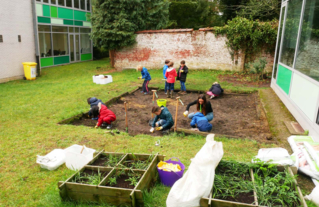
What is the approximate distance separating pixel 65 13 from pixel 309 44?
64.4 feet

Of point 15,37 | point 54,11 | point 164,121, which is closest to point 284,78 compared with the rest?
point 164,121

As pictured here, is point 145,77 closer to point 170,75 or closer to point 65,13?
point 170,75

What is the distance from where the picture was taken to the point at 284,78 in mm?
9273

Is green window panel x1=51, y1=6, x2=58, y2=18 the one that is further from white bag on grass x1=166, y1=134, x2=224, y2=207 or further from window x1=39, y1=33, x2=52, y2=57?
white bag on grass x1=166, y1=134, x2=224, y2=207

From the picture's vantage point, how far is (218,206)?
3.04 metres

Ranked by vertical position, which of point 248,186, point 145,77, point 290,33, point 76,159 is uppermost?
point 290,33

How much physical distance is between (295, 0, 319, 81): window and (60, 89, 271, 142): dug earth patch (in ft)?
6.15

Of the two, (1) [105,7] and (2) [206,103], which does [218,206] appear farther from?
(1) [105,7]

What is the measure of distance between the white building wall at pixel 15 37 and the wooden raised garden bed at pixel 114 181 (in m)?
13.1

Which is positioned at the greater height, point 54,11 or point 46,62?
point 54,11

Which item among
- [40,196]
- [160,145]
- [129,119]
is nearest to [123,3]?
[129,119]

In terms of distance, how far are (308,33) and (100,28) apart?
1401cm

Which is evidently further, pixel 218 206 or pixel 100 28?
pixel 100 28

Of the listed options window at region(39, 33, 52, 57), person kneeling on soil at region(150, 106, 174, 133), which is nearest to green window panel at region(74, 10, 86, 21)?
window at region(39, 33, 52, 57)
